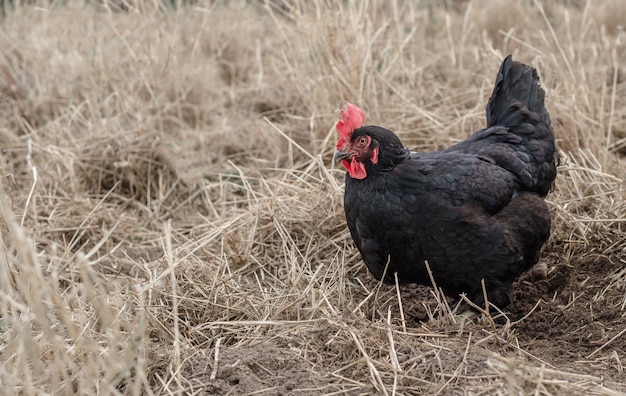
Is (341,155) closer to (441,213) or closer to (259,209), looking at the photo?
(441,213)

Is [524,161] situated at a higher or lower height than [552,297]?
higher

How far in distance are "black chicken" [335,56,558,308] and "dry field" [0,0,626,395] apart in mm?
168

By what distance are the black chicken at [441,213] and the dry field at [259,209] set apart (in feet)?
0.55

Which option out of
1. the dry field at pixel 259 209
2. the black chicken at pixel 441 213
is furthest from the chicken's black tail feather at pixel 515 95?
the dry field at pixel 259 209

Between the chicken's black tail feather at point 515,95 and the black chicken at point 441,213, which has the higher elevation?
the chicken's black tail feather at point 515,95

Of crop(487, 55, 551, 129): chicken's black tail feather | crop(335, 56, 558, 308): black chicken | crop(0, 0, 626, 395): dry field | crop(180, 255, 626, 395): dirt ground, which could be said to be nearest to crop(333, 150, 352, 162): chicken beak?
crop(335, 56, 558, 308): black chicken

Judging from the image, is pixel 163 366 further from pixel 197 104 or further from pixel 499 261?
pixel 197 104

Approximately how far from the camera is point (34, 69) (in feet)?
20.7

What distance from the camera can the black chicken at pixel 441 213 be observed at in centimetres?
336

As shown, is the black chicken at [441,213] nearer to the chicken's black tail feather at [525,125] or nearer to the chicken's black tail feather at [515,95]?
the chicken's black tail feather at [525,125]

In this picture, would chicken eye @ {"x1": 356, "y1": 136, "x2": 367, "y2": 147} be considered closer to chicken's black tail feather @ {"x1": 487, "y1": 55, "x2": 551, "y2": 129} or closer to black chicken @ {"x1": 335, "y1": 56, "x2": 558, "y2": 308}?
black chicken @ {"x1": 335, "y1": 56, "x2": 558, "y2": 308}

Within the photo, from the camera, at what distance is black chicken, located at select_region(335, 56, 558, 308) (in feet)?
11.0

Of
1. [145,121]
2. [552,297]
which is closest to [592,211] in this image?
[552,297]

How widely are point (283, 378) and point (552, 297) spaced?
1622mm
